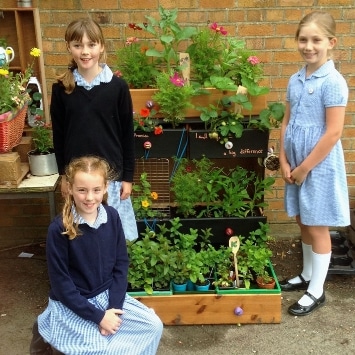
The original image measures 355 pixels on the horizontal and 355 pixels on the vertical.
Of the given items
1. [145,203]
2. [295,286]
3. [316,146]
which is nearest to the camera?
[316,146]

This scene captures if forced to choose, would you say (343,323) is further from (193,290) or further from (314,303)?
(193,290)

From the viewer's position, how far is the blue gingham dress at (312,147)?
292 centimetres

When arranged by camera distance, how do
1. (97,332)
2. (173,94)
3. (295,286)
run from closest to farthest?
(97,332) → (173,94) → (295,286)

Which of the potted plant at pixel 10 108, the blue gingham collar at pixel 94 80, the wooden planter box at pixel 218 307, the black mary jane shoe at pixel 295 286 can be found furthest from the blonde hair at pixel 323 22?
the potted plant at pixel 10 108

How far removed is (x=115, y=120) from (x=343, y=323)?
71.0 inches

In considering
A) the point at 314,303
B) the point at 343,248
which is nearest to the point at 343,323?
the point at 314,303

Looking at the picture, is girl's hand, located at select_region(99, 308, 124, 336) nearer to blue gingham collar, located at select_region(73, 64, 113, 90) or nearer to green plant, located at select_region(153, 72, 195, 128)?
blue gingham collar, located at select_region(73, 64, 113, 90)

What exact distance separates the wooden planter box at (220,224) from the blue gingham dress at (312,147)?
389 mm

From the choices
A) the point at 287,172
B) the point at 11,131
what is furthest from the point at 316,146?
the point at 11,131

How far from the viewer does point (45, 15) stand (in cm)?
368

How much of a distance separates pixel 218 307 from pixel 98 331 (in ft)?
3.31

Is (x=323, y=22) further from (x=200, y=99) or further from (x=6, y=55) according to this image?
(x=6, y=55)

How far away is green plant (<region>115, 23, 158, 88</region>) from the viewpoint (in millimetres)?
3324

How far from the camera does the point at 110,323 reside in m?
2.29
